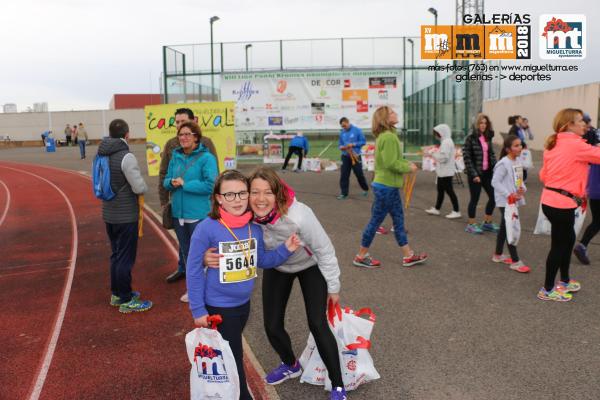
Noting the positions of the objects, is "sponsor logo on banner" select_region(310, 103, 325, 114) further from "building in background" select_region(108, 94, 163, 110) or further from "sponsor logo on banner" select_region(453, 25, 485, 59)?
"building in background" select_region(108, 94, 163, 110)

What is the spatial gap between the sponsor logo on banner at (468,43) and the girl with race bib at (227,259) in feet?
59.7

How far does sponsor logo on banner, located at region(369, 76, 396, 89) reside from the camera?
64.3 ft

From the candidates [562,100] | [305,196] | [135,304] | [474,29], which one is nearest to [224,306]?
[135,304]

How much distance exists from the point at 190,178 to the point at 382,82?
15.6m

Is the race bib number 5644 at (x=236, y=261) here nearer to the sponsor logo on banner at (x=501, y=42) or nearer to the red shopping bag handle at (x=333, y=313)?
the red shopping bag handle at (x=333, y=313)

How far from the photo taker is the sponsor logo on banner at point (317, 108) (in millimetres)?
20031

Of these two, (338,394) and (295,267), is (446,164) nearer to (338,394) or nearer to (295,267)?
(295,267)

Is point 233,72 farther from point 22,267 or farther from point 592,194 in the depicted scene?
point 592,194

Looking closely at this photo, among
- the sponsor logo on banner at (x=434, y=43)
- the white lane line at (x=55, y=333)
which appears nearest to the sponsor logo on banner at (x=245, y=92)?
the sponsor logo on banner at (x=434, y=43)

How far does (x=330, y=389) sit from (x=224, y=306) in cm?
99

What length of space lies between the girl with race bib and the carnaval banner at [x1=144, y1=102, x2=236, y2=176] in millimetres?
10426

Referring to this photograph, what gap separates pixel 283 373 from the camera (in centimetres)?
378

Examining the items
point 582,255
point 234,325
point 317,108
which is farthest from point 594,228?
point 317,108

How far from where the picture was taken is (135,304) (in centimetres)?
541
